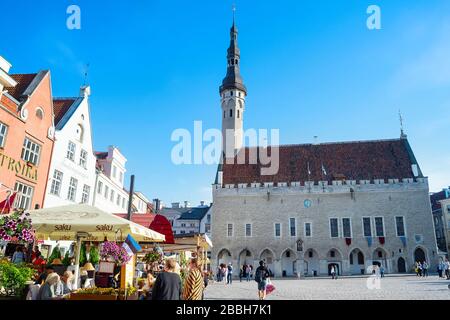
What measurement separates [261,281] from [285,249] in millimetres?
27324

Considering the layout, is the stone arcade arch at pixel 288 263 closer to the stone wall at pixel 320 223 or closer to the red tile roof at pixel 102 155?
the stone wall at pixel 320 223

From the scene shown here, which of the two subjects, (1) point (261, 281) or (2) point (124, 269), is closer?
(2) point (124, 269)

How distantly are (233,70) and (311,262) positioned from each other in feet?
98.4

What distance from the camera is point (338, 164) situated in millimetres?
43062

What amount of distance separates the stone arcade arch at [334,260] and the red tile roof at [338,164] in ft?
27.8

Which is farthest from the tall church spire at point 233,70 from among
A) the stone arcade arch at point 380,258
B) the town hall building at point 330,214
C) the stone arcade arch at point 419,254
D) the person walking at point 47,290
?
the person walking at point 47,290

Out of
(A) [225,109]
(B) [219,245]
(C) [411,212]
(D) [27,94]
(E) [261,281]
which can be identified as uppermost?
(A) [225,109]

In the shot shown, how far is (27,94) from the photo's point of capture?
59.2 ft

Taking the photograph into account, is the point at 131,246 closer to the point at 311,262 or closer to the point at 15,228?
the point at 15,228

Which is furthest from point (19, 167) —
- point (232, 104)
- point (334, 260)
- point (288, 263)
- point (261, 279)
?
point (232, 104)
